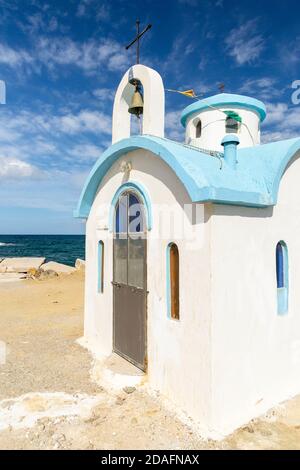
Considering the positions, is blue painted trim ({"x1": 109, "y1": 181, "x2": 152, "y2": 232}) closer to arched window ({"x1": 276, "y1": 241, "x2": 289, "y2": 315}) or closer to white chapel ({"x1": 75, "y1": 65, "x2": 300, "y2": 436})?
white chapel ({"x1": 75, "y1": 65, "x2": 300, "y2": 436})

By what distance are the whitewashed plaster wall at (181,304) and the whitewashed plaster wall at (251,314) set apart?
0.19 metres

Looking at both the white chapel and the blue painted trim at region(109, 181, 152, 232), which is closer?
the white chapel

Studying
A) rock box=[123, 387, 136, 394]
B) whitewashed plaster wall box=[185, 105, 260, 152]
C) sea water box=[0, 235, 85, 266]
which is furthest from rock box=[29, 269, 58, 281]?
sea water box=[0, 235, 85, 266]

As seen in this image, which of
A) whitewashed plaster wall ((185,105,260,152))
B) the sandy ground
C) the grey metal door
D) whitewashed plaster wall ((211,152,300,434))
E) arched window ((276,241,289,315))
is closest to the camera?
the sandy ground

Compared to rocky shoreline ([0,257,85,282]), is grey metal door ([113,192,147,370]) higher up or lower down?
higher up

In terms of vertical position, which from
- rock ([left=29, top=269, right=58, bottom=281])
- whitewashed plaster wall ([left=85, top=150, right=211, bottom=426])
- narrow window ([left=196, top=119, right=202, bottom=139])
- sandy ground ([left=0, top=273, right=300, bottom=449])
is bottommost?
sandy ground ([left=0, top=273, right=300, bottom=449])

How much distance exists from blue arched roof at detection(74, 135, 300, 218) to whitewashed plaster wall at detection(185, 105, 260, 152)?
2.97 meters

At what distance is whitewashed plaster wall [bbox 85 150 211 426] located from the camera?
505 cm

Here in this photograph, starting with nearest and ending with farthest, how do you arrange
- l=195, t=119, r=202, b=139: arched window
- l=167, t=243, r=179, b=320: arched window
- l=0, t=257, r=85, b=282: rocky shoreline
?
l=167, t=243, r=179, b=320: arched window → l=195, t=119, r=202, b=139: arched window → l=0, t=257, r=85, b=282: rocky shoreline

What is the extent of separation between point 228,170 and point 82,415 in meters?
4.77

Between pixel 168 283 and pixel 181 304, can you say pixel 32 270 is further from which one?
pixel 181 304

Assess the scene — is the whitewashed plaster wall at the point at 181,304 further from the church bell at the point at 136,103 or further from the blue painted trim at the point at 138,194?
the church bell at the point at 136,103
